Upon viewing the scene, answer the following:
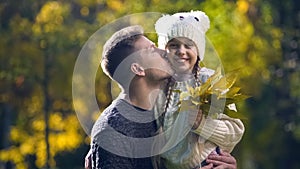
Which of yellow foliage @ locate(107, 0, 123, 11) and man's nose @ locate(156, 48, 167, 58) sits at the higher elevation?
yellow foliage @ locate(107, 0, 123, 11)

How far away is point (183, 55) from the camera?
453cm

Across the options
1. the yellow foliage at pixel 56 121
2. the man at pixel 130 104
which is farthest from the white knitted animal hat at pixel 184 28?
the yellow foliage at pixel 56 121

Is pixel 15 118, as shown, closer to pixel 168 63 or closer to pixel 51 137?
pixel 51 137

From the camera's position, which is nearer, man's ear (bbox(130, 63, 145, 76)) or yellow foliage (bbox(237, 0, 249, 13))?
man's ear (bbox(130, 63, 145, 76))

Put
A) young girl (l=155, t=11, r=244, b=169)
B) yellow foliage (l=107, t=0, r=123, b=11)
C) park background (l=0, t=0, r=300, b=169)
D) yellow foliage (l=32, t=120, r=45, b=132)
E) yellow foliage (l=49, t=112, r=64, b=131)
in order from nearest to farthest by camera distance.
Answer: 1. young girl (l=155, t=11, r=244, b=169)
2. park background (l=0, t=0, r=300, b=169)
3. yellow foliage (l=107, t=0, r=123, b=11)
4. yellow foliage (l=32, t=120, r=45, b=132)
5. yellow foliage (l=49, t=112, r=64, b=131)

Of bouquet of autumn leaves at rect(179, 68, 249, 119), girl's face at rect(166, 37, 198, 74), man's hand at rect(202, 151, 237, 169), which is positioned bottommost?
man's hand at rect(202, 151, 237, 169)

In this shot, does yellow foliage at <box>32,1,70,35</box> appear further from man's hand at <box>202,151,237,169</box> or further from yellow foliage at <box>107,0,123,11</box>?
man's hand at <box>202,151,237,169</box>

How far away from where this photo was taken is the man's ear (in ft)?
14.9

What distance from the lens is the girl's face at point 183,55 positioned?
4535 millimetres

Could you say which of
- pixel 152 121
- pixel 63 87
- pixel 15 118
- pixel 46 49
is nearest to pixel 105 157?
pixel 152 121

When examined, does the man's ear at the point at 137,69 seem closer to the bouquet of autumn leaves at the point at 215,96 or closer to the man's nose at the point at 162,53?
the man's nose at the point at 162,53

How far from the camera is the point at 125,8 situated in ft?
64.9

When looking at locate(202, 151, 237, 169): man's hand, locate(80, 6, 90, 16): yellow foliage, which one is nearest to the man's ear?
locate(202, 151, 237, 169): man's hand

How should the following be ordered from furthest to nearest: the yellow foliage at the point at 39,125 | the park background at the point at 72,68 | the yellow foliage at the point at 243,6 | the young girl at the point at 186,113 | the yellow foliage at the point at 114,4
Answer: the yellow foliage at the point at 243,6, the yellow foliage at the point at 39,125, the yellow foliage at the point at 114,4, the park background at the point at 72,68, the young girl at the point at 186,113
